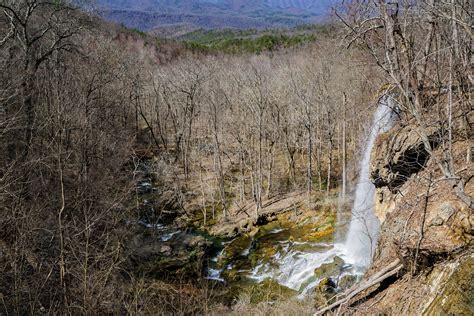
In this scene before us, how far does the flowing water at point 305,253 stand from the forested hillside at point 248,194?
0.35 ft

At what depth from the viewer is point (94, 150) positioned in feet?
69.6

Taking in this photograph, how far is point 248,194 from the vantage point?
28891mm

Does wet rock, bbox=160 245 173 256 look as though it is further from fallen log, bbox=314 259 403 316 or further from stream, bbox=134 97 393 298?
fallen log, bbox=314 259 403 316

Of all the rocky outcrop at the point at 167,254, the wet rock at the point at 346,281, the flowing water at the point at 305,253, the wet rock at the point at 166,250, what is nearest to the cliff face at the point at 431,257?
the wet rock at the point at 346,281

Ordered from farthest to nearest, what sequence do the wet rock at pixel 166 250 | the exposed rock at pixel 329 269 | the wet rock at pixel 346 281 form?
1. the wet rock at pixel 166 250
2. the exposed rock at pixel 329 269
3. the wet rock at pixel 346 281

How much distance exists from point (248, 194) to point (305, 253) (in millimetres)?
10237

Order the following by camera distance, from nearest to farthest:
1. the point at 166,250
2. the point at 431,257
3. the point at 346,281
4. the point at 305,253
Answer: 1. the point at 431,257
2. the point at 346,281
3. the point at 305,253
4. the point at 166,250

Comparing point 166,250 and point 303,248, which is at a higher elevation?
point 303,248

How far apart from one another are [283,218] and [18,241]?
1539 cm

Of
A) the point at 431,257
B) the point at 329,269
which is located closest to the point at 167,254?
the point at 329,269

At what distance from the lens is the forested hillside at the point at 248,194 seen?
6.81 metres

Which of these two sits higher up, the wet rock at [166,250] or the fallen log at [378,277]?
the fallen log at [378,277]

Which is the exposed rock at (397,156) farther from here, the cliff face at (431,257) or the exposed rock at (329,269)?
the exposed rock at (329,269)

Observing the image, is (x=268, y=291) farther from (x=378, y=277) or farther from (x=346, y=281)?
(x=378, y=277)
